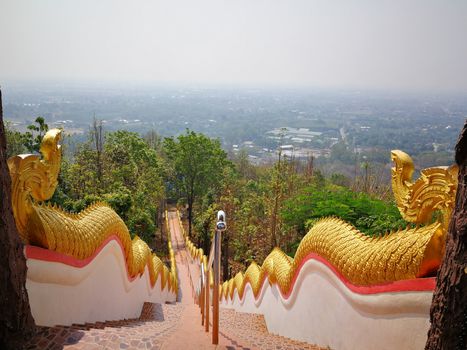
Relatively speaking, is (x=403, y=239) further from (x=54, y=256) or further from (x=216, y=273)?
(x=54, y=256)

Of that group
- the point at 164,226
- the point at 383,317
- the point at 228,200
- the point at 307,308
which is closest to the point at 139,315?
the point at 307,308

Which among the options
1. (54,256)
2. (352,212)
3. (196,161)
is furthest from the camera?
(196,161)

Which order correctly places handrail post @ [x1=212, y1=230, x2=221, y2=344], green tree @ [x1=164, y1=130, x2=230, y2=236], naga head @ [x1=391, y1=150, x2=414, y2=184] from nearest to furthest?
naga head @ [x1=391, y1=150, x2=414, y2=184], handrail post @ [x1=212, y1=230, x2=221, y2=344], green tree @ [x1=164, y1=130, x2=230, y2=236]

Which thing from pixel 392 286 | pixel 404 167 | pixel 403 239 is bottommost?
pixel 392 286

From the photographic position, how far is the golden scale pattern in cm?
316

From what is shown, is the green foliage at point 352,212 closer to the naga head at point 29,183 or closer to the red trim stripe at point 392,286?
the red trim stripe at point 392,286

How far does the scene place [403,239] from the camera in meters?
3.44

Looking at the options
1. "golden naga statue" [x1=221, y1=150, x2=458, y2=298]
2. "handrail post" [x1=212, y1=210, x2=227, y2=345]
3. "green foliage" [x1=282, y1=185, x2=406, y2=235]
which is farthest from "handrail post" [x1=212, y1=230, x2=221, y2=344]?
"green foliage" [x1=282, y1=185, x2=406, y2=235]

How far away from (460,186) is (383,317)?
5.45 feet

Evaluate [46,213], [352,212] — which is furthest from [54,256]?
[352,212]

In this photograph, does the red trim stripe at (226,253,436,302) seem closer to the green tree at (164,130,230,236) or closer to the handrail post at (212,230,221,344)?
the handrail post at (212,230,221,344)

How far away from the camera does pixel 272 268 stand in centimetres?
731

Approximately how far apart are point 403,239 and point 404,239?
0.01 metres

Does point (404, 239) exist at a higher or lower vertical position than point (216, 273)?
higher
